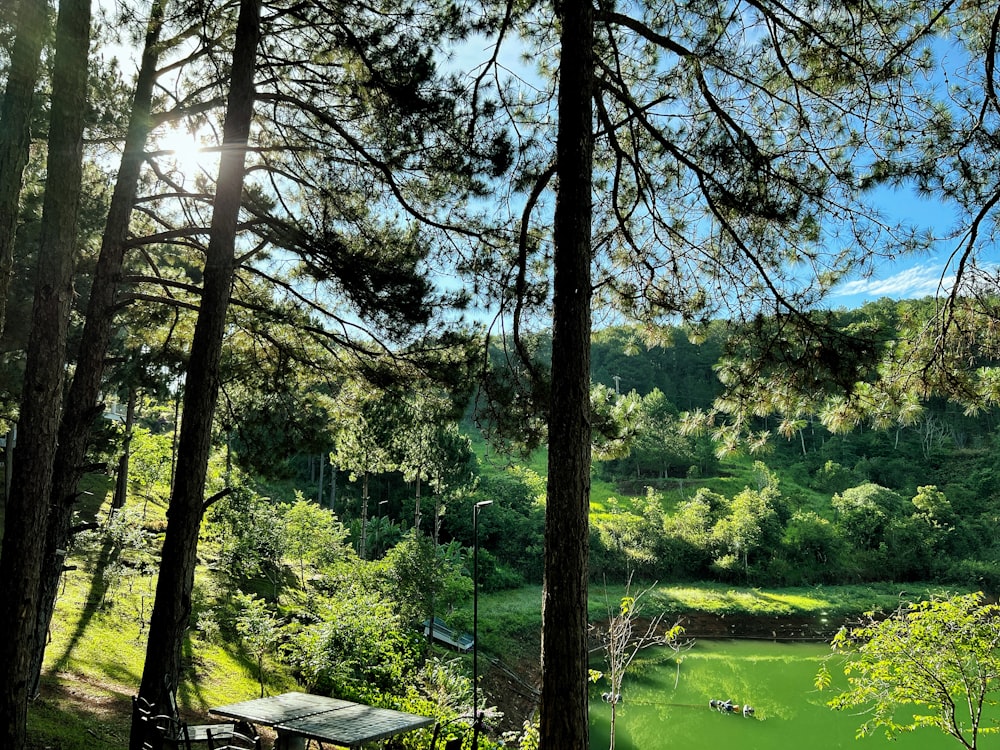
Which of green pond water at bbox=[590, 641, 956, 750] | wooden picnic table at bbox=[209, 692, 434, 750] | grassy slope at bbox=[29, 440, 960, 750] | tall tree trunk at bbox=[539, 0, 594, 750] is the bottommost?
green pond water at bbox=[590, 641, 956, 750]

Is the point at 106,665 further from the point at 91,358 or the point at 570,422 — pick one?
the point at 570,422

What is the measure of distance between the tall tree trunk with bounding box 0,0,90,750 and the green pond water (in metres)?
10.7

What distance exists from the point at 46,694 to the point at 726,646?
1919cm

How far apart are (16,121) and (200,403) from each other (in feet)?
5.63

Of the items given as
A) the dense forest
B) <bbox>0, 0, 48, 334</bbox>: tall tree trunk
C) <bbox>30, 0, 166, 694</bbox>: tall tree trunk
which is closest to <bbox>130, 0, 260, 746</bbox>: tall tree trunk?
the dense forest

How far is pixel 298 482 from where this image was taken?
29.4 m

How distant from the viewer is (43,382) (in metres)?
3.69

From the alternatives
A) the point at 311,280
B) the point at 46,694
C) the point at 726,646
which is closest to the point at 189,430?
the point at 311,280

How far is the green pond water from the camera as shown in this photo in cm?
1198

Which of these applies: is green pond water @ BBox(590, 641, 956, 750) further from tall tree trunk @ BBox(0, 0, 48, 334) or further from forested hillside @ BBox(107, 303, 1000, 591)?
tall tree trunk @ BBox(0, 0, 48, 334)

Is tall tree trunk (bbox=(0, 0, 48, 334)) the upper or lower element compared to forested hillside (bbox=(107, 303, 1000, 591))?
upper

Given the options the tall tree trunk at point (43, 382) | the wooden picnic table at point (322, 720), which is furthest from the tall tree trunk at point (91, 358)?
the wooden picnic table at point (322, 720)

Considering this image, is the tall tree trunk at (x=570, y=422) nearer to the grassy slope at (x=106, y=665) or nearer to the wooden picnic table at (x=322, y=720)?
the wooden picnic table at (x=322, y=720)

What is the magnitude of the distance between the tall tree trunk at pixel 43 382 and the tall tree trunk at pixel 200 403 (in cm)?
61
